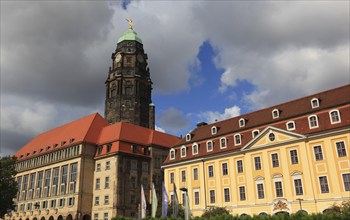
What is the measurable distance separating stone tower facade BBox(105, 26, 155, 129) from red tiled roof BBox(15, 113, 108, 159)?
9.50 m

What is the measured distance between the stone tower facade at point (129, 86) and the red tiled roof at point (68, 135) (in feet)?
31.2

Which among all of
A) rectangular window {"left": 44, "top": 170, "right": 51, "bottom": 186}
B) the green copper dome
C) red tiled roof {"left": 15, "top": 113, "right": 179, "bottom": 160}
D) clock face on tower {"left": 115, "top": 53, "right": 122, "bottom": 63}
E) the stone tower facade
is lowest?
rectangular window {"left": 44, "top": 170, "right": 51, "bottom": 186}

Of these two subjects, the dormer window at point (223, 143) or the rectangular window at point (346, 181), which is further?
the dormer window at point (223, 143)

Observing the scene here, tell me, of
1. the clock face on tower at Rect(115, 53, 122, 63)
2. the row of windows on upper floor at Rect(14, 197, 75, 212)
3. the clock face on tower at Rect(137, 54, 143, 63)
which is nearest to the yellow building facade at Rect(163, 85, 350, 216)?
the row of windows on upper floor at Rect(14, 197, 75, 212)

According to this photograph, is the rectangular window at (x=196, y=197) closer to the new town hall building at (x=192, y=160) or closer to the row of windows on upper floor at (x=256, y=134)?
the new town hall building at (x=192, y=160)

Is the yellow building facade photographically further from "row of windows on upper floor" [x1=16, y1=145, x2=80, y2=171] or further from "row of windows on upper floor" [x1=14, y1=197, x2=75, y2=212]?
"row of windows on upper floor" [x1=16, y1=145, x2=80, y2=171]

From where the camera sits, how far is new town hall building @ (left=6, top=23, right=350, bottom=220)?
1554 inches

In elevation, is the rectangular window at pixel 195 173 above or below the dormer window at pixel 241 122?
below

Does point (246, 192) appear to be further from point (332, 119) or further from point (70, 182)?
point (70, 182)

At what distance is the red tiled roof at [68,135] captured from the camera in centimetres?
6756

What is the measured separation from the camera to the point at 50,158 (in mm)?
70500

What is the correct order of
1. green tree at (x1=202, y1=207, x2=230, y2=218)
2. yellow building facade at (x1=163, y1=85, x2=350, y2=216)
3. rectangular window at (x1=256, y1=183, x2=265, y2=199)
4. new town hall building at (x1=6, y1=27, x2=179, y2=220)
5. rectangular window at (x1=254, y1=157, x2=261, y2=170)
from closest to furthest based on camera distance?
yellow building facade at (x1=163, y1=85, x2=350, y2=216)
green tree at (x1=202, y1=207, x2=230, y2=218)
rectangular window at (x1=256, y1=183, x2=265, y2=199)
rectangular window at (x1=254, y1=157, x2=261, y2=170)
new town hall building at (x1=6, y1=27, x2=179, y2=220)

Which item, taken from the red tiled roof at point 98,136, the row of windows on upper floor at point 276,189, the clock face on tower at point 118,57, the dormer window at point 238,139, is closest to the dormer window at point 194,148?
the row of windows on upper floor at point 276,189

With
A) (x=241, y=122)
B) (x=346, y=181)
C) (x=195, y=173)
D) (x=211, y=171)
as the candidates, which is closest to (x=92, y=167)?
(x=195, y=173)
